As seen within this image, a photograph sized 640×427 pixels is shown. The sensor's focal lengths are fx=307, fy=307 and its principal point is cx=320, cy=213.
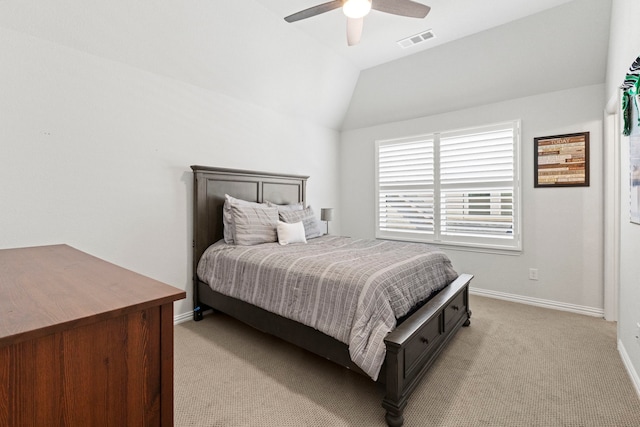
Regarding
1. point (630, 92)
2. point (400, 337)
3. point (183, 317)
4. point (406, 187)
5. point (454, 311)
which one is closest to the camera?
point (400, 337)

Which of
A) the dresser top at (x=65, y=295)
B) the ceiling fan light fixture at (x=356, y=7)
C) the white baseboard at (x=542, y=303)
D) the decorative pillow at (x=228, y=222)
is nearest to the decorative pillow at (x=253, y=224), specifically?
the decorative pillow at (x=228, y=222)

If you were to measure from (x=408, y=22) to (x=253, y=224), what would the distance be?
2.55 metres

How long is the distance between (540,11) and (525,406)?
3.37 meters

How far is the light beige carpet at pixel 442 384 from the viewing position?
171 centimetres

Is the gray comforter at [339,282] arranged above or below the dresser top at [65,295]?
below

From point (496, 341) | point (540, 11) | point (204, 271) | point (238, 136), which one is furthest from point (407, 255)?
point (540, 11)

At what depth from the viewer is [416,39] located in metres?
3.40

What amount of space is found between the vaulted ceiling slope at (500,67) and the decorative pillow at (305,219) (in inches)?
79.8

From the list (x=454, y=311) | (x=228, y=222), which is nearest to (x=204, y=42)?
(x=228, y=222)

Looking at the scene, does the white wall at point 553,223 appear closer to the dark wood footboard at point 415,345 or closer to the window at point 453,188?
the window at point 453,188

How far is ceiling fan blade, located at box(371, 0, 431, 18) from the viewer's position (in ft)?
7.11

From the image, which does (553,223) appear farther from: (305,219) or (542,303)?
(305,219)

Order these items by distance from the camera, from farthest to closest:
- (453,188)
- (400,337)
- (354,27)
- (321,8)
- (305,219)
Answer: (453,188)
(305,219)
(354,27)
(321,8)
(400,337)

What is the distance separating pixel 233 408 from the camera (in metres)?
1.78
